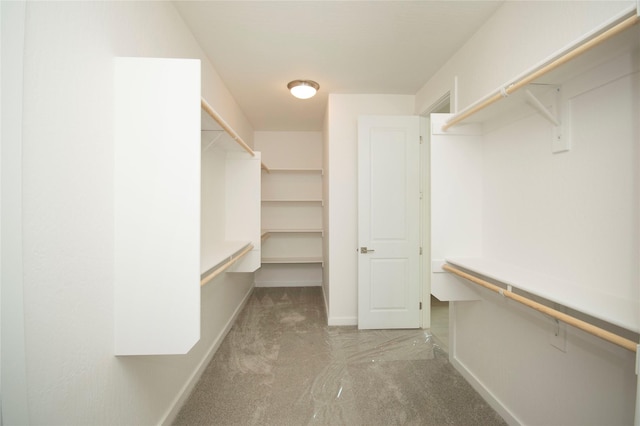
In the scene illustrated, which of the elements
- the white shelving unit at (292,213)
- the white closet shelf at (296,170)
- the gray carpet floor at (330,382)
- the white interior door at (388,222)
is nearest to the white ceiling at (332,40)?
the white interior door at (388,222)

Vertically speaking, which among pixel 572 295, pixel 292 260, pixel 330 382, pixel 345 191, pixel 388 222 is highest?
pixel 345 191

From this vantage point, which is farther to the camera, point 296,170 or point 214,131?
point 296,170

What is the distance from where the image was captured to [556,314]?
1.00m

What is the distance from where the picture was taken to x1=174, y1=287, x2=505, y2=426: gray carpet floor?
5.33 feet

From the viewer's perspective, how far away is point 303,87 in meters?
2.56

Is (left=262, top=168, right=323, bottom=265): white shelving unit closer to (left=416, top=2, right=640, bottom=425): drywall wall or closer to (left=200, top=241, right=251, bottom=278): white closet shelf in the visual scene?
(left=200, top=241, right=251, bottom=278): white closet shelf

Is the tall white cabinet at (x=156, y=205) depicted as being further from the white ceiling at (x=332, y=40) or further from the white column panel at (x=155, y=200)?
the white ceiling at (x=332, y=40)

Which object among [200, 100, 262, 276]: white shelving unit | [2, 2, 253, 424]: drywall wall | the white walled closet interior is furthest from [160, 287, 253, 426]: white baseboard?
the white walled closet interior

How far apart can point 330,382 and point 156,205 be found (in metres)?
1.71

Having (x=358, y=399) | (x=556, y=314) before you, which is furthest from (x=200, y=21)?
(x=358, y=399)

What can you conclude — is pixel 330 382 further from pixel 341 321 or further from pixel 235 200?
pixel 235 200

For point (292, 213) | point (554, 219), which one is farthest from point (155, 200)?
point (292, 213)

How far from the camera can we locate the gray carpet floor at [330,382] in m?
1.62

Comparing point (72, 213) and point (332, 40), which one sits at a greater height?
point (332, 40)
